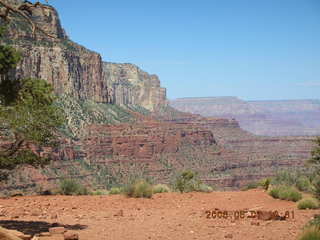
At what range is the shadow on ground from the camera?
50.4 feet

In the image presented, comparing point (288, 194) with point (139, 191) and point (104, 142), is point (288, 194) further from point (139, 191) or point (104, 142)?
point (104, 142)

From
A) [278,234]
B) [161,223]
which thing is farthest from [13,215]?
[278,234]

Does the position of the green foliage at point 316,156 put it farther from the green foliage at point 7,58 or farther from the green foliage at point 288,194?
the green foliage at point 7,58

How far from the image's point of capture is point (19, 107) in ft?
47.6

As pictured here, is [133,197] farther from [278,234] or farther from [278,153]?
[278,153]

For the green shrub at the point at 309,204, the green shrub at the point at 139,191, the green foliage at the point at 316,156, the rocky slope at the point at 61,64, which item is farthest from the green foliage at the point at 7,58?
the rocky slope at the point at 61,64

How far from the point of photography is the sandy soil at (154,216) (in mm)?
14898

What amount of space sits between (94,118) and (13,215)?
3878 inches

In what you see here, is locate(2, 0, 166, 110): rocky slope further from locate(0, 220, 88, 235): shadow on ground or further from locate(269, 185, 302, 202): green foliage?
locate(0, 220, 88, 235): shadow on ground

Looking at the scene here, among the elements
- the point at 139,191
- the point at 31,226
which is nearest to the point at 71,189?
the point at 139,191
